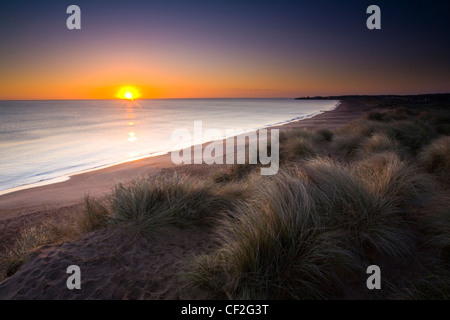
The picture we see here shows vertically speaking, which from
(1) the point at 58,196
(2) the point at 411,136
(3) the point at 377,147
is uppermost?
(2) the point at 411,136

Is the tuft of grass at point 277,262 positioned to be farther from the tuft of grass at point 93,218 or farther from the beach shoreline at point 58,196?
the beach shoreline at point 58,196

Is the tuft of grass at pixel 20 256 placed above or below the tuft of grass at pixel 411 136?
below

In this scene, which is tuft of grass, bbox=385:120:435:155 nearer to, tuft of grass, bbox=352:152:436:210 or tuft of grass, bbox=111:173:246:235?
tuft of grass, bbox=352:152:436:210

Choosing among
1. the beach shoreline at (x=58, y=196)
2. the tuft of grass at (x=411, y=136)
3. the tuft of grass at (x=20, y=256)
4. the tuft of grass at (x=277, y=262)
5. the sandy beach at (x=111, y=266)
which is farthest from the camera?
the tuft of grass at (x=411, y=136)

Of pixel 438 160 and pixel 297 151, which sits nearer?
pixel 438 160

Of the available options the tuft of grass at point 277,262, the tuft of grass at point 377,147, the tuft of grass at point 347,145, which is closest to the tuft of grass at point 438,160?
the tuft of grass at point 377,147

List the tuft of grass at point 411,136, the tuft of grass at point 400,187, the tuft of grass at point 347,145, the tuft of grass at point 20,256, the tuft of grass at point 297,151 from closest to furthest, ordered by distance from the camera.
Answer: the tuft of grass at point 20,256, the tuft of grass at point 400,187, the tuft of grass at point 297,151, the tuft of grass at point 347,145, the tuft of grass at point 411,136

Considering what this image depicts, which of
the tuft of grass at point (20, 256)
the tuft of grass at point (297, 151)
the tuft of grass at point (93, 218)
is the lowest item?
the tuft of grass at point (20, 256)

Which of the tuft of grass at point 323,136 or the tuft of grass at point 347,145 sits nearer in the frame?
the tuft of grass at point 347,145

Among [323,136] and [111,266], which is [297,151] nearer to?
[323,136]

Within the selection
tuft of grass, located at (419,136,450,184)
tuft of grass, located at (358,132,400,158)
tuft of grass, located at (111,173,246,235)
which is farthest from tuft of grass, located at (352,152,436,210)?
tuft of grass, located at (358,132,400,158)

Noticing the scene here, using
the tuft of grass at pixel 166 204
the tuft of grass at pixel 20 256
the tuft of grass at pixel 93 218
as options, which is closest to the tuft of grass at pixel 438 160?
the tuft of grass at pixel 166 204

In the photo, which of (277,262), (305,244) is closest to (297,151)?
(305,244)

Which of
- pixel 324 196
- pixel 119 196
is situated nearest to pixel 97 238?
pixel 119 196
